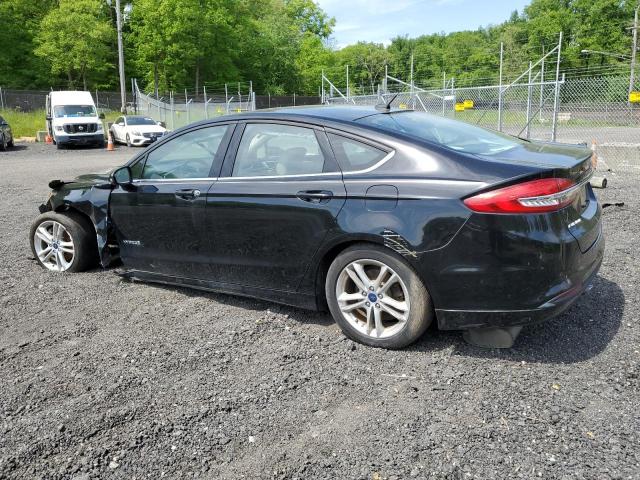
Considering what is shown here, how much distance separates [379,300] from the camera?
11.5 ft

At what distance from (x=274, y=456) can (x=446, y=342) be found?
5.00 feet

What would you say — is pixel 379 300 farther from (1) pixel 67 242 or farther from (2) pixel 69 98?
(2) pixel 69 98

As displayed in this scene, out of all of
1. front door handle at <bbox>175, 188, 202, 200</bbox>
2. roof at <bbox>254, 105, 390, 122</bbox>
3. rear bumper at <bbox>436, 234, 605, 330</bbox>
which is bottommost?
rear bumper at <bbox>436, 234, 605, 330</bbox>

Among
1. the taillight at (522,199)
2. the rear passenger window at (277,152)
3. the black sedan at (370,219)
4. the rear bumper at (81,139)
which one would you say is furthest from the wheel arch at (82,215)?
the rear bumper at (81,139)

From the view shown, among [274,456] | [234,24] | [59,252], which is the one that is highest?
[234,24]

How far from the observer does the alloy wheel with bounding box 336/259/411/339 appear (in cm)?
347

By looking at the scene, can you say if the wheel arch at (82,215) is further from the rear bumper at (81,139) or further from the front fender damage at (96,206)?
the rear bumper at (81,139)

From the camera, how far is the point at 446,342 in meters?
3.66

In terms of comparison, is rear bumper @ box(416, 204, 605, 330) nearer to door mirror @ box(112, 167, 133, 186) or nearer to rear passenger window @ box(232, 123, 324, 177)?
rear passenger window @ box(232, 123, 324, 177)

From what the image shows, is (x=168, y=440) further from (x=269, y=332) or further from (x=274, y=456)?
(x=269, y=332)

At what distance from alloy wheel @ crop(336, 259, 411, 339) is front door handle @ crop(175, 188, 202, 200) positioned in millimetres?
1352

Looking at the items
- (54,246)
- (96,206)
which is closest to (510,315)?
(96,206)

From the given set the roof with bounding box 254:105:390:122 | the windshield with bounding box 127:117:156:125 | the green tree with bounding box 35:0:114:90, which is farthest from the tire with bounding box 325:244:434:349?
the green tree with bounding box 35:0:114:90

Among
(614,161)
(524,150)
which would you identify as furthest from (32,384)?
(614,161)
